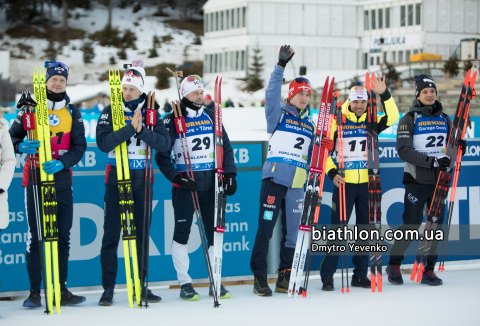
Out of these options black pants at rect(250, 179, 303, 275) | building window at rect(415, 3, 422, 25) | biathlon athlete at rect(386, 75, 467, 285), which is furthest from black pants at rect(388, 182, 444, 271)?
building window at rect(415, 3, 422, 25)

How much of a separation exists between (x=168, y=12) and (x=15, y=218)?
80646mm

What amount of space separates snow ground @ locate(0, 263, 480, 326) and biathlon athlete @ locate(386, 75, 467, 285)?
1.19 feet

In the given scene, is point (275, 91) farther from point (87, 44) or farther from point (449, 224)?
point (87, 44)

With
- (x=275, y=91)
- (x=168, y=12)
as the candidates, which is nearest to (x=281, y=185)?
(x=275, y=91)

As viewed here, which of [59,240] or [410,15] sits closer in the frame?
[59,240]

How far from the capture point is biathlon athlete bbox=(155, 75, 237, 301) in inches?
184

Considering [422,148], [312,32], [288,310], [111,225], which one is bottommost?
[288,310]

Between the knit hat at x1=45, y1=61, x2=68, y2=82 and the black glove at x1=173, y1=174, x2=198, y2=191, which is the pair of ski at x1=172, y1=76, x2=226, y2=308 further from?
the knit hat at x1=45, y1=61, x2=68, y2=82

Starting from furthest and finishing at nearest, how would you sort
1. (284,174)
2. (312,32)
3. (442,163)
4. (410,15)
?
1. (312,32)
2. (410,15)
3. (442,163)
4. (284,174)

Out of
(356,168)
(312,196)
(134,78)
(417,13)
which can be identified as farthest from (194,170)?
(417,13)

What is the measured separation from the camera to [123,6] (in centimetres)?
8206

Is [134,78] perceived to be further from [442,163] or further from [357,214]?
[442,163]

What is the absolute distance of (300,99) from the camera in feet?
16.1

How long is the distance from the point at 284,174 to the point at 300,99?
65cm
